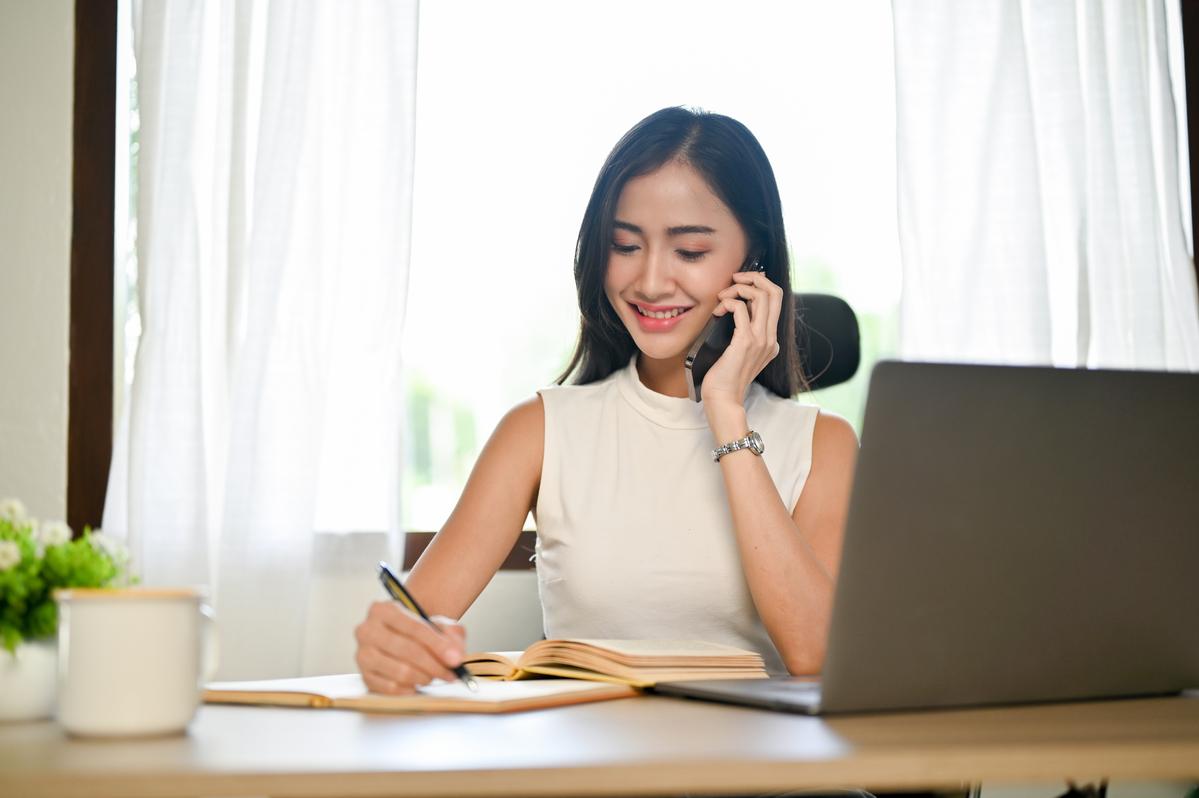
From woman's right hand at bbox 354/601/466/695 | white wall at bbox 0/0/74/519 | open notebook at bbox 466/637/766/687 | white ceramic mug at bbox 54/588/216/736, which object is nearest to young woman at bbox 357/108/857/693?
open notebook at bbox 466/637/766/687

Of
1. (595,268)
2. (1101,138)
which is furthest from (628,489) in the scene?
(1101,138)

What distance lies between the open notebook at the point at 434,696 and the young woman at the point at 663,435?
0.55m

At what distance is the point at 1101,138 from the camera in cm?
234

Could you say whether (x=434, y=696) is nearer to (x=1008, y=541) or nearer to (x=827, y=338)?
(x=1008, y=541)

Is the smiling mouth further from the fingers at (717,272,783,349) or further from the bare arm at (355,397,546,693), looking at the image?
the bare arm at (355,397,546,693)

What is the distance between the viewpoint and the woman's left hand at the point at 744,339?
4.60ft

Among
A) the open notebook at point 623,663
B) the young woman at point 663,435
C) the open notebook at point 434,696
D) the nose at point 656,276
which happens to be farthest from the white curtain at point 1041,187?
the open notebook at point 434,696

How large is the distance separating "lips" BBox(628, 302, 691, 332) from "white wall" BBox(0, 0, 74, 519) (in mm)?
1337

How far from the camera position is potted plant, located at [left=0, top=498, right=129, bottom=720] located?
2.39 feet

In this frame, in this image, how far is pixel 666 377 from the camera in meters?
1.68

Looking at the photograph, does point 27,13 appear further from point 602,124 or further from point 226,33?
point 602,124

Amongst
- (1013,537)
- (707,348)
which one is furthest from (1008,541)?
(707,348)

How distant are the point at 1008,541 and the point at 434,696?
0.45 meters

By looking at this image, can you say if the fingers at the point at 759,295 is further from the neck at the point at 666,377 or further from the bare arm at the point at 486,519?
the bare arm at the point at 486,519
